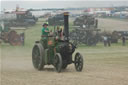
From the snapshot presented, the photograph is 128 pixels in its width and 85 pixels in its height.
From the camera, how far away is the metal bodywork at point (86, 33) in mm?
32250

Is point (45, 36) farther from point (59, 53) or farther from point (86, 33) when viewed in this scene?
point (86, 33)

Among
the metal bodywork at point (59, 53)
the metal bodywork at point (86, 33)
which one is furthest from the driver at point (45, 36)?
the metal bodywork at point (86, 33)

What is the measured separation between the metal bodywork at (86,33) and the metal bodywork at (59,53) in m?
18.4

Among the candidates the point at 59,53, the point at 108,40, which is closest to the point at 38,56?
the point at 59,53

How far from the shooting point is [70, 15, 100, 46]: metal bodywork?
106ft

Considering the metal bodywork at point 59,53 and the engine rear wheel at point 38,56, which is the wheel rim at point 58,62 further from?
the engine rear wheel at point 38,56

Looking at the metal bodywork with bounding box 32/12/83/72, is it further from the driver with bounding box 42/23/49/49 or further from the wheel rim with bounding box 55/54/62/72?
the driver with bounding box 42/23/49/49

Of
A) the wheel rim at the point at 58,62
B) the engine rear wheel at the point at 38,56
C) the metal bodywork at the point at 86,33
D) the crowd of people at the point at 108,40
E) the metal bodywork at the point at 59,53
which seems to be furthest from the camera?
the metal bodywork at the point at 86,33

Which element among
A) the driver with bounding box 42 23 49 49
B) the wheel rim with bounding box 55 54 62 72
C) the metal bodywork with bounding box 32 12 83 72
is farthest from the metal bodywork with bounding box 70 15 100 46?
the wheel rim with bounding box 55 54 62 72

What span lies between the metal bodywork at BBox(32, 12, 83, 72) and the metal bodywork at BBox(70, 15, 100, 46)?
1840cm

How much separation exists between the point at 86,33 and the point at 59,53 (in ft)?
69.7

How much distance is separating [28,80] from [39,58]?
128 inches

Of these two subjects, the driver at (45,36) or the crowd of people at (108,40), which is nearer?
the driver at (45,36)

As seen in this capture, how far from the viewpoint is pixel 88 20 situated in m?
34.7
